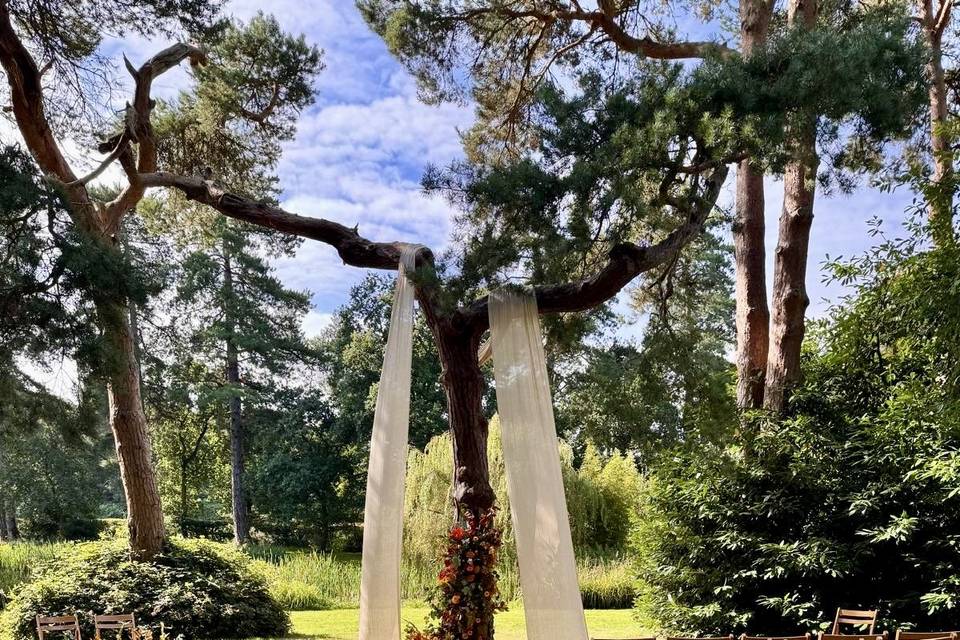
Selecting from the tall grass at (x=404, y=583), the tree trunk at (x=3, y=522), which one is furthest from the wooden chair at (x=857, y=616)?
the tree trunk at (x=3, y=522)

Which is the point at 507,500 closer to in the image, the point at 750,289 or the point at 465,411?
the point at 750,289

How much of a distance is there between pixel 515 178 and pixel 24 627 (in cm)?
691

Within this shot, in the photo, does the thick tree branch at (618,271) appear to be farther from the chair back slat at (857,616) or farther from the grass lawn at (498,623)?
the grass lawn at (498,623)

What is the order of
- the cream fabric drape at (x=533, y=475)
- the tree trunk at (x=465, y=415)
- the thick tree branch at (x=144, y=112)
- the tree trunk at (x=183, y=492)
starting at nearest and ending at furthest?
the cream fabric drape at (x=533, y=475) < the tree trunk at (x=465, y=415) < the thick tree branch at (x=144, y=112) < the tree trunk at (x=183, y=492)

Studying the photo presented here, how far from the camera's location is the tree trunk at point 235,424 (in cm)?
1773

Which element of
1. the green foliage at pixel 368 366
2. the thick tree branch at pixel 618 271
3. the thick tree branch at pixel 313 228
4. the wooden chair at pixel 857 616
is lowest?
the wooden chair at pixel 857 616

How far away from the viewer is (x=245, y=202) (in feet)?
20.5

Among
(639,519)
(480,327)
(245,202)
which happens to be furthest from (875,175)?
(245,202)

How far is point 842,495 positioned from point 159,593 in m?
6.60

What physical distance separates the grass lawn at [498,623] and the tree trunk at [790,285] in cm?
282

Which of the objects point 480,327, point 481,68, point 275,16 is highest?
point 275,16

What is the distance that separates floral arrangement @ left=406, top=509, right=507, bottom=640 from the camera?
475 cm

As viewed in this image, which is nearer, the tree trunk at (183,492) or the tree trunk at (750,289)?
the tree trunk at (750,289)

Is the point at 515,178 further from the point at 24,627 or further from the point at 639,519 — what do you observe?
the point at 24,627
